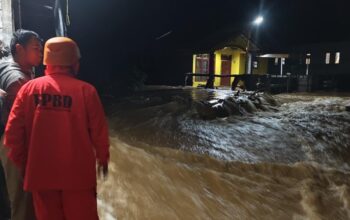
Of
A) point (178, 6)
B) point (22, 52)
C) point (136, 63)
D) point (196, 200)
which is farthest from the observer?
point (178, 6)

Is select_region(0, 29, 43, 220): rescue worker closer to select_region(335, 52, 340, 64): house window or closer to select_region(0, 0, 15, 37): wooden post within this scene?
select_region(0, 0, 15, 37): wooden post

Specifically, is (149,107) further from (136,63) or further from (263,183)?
(136,63)

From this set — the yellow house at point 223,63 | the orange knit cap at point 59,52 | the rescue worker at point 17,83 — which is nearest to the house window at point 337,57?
the yellow house at point 223,63

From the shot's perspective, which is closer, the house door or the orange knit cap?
the orange knit cap

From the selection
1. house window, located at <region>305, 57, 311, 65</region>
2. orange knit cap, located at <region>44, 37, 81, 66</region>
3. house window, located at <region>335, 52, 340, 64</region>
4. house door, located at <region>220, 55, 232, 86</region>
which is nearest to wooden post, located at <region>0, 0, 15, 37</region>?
orange knit cap, located at <region>44, 37, 81, 66</region>

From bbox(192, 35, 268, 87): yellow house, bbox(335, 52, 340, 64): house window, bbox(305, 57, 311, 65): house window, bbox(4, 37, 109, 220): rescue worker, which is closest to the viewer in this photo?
bbox(4, 37, 109, 220): rescue worker

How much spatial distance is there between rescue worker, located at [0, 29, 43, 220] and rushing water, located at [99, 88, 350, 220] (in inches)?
46.3

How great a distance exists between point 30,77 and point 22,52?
24cm

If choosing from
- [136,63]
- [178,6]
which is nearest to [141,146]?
[136,63]

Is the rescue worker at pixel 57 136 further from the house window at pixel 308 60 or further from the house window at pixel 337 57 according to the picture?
the house window at pixel 308 60

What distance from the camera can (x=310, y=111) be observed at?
1411 cm

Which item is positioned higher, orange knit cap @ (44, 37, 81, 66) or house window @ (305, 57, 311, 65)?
house window @ (305, 57, 311, 65)

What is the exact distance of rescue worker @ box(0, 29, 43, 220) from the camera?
9.84ft

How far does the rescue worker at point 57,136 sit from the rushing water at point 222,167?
1441 millimetres
